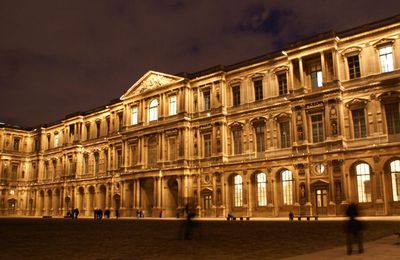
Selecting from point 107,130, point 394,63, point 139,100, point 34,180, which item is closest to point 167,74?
point 139,100

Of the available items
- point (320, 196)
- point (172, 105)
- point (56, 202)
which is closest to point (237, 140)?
point (172, 105)

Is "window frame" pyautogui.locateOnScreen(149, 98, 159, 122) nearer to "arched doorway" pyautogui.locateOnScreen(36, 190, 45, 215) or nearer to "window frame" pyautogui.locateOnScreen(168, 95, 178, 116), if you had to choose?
"window frame" pyautogui.locateOnScreen(168, 95, 178, 116)

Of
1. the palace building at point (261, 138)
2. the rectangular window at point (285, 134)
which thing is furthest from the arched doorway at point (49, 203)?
the rectangular window at point (285, 134)

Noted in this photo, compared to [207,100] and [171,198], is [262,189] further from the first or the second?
[207,100]

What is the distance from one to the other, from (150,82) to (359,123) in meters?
26.8

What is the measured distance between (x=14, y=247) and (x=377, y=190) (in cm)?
2735

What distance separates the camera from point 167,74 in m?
49.3

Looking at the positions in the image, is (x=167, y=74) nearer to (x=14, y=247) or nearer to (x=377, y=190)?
(x=377, y=190)

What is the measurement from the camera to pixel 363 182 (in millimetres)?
33406

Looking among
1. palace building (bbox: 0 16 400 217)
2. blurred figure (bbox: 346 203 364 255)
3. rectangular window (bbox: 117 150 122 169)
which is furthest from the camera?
rectangular window (bbox: 117 150 122 169)

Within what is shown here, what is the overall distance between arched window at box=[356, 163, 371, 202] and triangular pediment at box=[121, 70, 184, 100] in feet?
73.6

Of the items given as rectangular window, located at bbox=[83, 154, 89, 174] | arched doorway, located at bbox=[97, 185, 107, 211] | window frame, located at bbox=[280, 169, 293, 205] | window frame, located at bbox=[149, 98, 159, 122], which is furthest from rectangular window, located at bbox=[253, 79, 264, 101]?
rectangular window, located at bbox=[83, 154, 89, 174]

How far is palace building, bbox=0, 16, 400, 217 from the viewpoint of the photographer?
1318 inches

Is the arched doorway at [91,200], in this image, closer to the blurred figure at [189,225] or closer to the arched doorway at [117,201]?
the arched doorway at [117,201]
